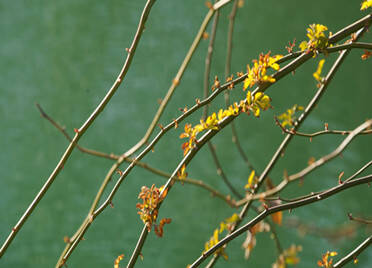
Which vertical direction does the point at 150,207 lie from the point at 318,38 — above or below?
below

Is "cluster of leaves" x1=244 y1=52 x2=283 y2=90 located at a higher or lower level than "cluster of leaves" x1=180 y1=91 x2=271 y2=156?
higher

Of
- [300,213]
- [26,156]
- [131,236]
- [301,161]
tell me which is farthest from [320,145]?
[26,156]

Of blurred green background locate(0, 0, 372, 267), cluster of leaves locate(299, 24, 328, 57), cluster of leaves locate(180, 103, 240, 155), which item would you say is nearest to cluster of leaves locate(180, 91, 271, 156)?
cluster of leaves locate(180, 103, 240, 155)

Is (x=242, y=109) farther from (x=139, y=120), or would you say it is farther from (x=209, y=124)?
(x=139, y=120)

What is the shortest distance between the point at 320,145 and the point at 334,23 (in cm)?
78

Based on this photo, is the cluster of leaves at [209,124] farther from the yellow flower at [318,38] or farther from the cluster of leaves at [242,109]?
the yellow flower at [318,38]

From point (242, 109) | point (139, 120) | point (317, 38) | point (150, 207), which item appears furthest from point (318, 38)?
point (139, 120)

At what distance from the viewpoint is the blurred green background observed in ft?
10.9

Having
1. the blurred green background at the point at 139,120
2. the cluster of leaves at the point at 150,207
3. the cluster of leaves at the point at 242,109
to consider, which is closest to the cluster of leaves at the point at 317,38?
the cluster of leaves at the point at 242,109

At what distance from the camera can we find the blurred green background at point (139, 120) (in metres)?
3.32

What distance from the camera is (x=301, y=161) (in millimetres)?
3502

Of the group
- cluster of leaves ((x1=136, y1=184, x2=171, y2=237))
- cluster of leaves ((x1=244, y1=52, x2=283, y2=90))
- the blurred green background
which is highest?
the blurred green background

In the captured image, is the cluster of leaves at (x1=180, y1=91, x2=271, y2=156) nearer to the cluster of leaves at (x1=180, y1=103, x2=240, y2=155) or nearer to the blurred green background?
the cluster of leaves at (x1=180, y1=103, x2=240, y2=155)

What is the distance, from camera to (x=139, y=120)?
3.61m
